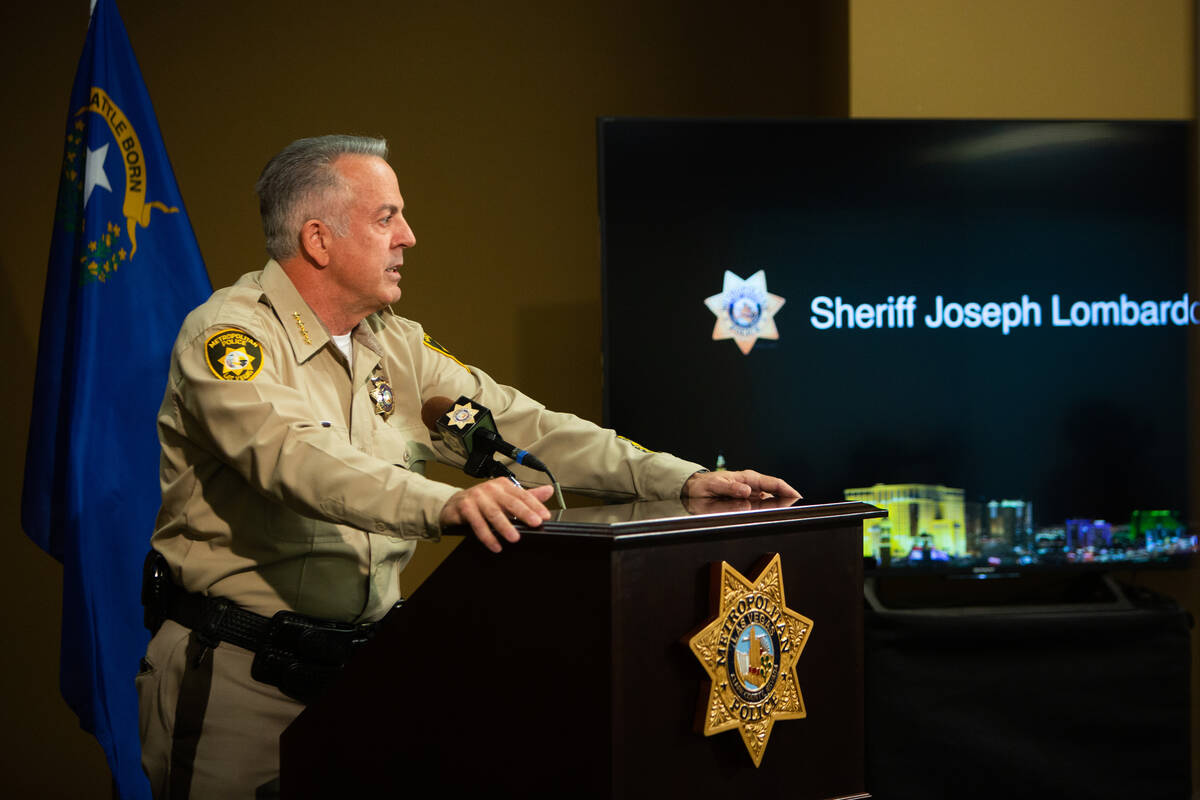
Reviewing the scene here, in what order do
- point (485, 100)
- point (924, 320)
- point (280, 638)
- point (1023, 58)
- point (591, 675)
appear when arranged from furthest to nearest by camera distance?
1. point (485, 100)
2. point (1023, 58)
3. point (924, 320)
4. point (280, 638)
5. point (591, 675)

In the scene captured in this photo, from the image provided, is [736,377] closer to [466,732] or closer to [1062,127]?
[1062,127]

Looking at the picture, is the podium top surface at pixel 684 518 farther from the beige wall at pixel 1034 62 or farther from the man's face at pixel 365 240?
the beige wall at pixel 1034 62

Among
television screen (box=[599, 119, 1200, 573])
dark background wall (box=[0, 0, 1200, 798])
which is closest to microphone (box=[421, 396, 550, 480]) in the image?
television screen (box=[599, 119, 1200, 573])

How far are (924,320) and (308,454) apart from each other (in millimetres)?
2001

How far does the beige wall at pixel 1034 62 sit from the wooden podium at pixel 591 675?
7.17 ft

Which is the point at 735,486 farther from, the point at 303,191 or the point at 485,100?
the point at 485,100

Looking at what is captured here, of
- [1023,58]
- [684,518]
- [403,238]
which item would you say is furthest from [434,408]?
[1023,58]

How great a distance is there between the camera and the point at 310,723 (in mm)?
1342

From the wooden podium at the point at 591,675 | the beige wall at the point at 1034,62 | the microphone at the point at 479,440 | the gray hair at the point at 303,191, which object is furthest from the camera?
the beige wall at the point at 1034,62

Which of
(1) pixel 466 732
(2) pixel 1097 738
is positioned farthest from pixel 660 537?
(2) pixel 1097 738

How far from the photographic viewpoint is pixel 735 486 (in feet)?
5.16

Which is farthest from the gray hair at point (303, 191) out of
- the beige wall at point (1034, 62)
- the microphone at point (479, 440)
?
the beige wall at point (1034, 62)

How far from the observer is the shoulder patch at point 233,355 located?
4.97 feet

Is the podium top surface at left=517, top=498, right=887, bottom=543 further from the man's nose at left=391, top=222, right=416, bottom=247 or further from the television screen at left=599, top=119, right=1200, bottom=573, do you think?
the television screen at left=599, top=119, right=1200, bottom=573
